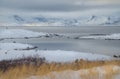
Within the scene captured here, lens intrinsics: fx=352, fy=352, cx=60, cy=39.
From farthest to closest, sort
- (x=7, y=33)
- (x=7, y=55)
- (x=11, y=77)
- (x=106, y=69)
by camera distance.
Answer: (x=7, y=33) → (x=7, y=55) → (x=106, y=69) → (x=11, y=77)

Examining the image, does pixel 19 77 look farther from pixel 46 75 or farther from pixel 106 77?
pixel 106 77

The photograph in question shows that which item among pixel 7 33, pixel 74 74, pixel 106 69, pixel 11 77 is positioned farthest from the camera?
pixel 7 33

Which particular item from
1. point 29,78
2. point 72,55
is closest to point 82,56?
point 72,55

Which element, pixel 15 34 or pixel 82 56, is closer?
pixel 82 56

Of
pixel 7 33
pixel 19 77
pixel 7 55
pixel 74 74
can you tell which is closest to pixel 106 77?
pixel 74 74

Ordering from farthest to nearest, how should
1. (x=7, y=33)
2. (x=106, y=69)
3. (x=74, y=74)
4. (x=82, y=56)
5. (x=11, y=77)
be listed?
(x=7, y=33)
(x=82, y=56)
(x=106, y=69)
(x=74, y=74)
(x=11, y=77)

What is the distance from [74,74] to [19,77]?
5.74 ft

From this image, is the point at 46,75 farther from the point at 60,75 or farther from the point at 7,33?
the point at 7,33

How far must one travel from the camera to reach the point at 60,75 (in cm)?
1071

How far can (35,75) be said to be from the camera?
1095 cm

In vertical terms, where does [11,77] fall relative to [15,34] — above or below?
above

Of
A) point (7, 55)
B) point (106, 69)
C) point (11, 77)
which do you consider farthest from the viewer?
point (7, 55)

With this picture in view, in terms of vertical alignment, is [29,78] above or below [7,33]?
above

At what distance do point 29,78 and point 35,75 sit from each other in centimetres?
59
